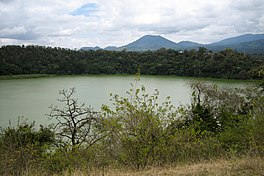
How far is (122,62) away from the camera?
5903 centimetres

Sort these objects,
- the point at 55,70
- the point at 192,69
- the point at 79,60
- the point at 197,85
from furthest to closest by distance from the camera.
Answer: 1. the point at 79,60
2. the point at 55,70
3. the point at 192,69
4. the point at 197,85

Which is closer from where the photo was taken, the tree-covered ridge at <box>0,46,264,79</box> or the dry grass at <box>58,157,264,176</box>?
the dry grass at <box>58,157,264,176</box>

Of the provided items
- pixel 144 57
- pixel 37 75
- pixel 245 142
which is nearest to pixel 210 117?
pixel 245 142

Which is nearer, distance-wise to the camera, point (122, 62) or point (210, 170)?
point (210, 170)

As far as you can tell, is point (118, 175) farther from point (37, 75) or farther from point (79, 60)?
point (79, 60)

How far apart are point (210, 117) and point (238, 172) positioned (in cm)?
993

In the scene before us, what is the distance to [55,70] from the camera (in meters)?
53.5

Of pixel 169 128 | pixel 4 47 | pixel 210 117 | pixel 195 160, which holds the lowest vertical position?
pixel 210 117

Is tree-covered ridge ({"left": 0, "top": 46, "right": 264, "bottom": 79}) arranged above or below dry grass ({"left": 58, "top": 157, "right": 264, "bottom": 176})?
above

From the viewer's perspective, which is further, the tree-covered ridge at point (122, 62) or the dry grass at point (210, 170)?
the tree-covered ridge at point (122, 62)

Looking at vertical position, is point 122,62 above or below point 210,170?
above

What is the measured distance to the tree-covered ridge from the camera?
43812 mm

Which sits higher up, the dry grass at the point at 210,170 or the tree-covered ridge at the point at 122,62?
the tree-covered ridge at the point at 122,62

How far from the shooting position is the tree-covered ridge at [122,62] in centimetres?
4381
